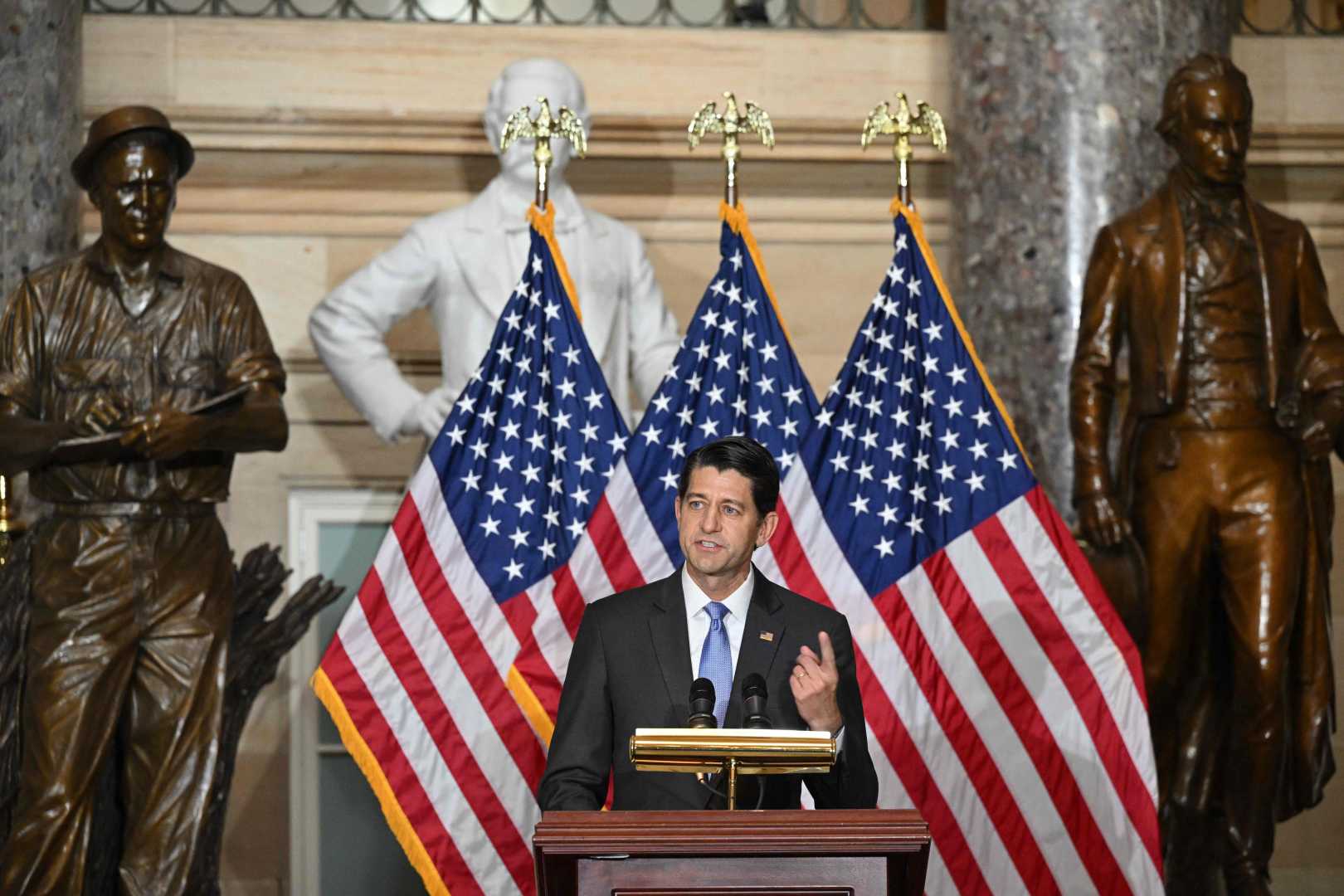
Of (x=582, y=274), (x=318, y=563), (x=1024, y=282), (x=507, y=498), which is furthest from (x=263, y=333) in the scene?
(x=1024, y=282)

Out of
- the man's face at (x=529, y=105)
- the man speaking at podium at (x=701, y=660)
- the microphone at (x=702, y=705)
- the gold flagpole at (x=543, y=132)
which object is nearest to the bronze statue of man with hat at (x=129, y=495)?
the gold flagpole at (x=543, y=132)

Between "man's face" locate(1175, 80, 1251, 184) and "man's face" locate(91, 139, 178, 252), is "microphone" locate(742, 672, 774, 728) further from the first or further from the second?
"man's face" locate(1175, 80, 1251, 184)

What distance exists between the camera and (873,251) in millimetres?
8547

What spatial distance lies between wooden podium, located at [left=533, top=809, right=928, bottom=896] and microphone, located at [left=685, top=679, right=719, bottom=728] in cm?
15

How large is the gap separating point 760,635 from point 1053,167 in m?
3.84

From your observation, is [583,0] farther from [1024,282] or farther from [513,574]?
[513,574]

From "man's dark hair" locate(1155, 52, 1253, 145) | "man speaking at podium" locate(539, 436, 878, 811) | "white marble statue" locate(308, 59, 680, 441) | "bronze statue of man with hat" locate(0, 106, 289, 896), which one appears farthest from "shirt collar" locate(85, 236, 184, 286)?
"man's dark hair" locate(1155, 52, 1253, 145)

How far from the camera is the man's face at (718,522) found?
4152 mm

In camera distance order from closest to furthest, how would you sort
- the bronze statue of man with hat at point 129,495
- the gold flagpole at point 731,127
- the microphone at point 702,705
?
the microphone at point 702,705 → the bronze statue of man with hat at point 129,495 → the gold flagpole at point 731,127

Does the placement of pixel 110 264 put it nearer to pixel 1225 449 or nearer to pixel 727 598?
pixel 727 598

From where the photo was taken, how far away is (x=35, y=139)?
24.6ft

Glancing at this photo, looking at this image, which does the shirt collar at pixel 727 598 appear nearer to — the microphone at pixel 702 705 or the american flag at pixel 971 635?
the microphone at pixel 702 705

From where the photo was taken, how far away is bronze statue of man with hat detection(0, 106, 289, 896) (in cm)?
566

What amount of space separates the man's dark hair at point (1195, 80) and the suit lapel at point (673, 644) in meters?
3.01
